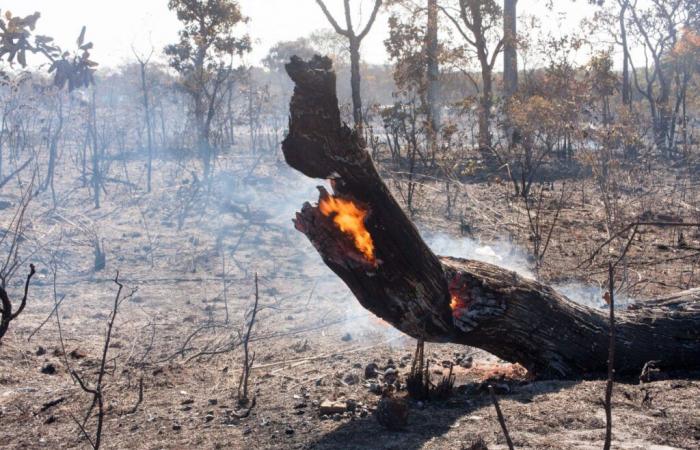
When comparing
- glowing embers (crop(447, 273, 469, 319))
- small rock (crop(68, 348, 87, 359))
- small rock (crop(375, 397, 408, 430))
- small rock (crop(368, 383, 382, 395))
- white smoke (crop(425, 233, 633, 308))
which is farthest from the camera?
white smoke (crop(425, 233, 633, 308))

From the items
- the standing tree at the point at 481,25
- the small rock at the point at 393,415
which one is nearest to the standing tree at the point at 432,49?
the standing tree at the point at 481,25

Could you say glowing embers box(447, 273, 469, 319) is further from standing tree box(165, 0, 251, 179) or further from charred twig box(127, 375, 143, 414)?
standing tree box(165, 0, 251, 179)

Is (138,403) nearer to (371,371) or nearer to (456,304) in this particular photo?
(371,371)

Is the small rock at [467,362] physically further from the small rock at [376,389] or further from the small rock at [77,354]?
the small rock at [77,354]

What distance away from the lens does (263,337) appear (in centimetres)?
591

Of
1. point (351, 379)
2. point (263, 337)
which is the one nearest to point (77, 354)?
point (263, 337)

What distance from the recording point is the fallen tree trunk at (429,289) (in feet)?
11.4

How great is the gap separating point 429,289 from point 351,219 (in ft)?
1.95

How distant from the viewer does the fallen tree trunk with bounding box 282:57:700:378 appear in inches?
136

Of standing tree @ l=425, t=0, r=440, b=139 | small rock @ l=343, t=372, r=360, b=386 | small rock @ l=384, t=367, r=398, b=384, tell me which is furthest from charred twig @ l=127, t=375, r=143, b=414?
standing tree @ l=425, t=0, r=440, b=139

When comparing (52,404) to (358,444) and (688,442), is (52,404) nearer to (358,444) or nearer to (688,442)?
(358,444)

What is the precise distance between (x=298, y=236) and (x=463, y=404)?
5967 millimetres

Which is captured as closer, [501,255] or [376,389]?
[376,389]

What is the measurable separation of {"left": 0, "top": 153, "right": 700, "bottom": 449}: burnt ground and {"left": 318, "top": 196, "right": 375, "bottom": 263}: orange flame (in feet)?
2.87
